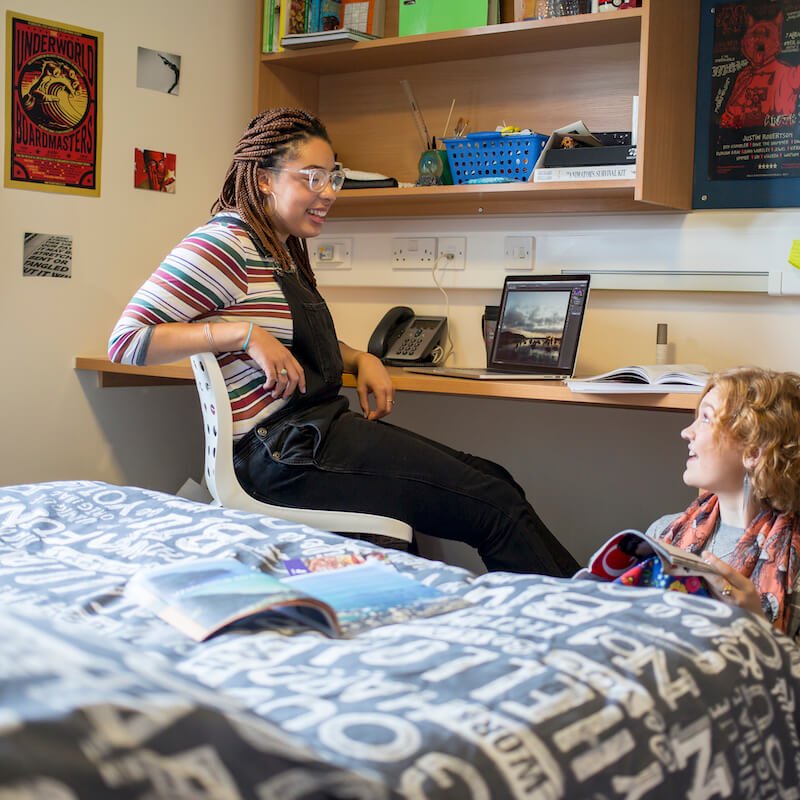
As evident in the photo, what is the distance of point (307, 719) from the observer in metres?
0.78

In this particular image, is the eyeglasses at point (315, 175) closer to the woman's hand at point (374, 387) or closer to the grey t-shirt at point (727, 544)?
the woman's hand at point (374, 387)

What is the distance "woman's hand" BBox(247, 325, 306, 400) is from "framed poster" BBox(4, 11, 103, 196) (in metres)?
0.98

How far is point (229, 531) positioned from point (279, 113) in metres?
1.16

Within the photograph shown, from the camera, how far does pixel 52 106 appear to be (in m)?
2.69

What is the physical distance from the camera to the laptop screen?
2.51 metres

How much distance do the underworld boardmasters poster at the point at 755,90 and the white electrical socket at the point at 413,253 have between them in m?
0.79

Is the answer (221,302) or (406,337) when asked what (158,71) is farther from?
(221,302)

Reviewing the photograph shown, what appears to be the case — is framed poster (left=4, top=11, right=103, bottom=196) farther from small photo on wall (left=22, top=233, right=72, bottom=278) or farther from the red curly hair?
the red curly hair

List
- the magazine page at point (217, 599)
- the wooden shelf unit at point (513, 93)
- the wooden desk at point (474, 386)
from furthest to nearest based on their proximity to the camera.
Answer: the wooden shelf unit at point (513, 93), the wooden desk at point (474, 386), the magazine page at point (217, 599)

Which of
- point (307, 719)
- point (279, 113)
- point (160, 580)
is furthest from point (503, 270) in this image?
point (307, 719)

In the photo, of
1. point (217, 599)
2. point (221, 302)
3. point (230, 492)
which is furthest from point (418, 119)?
point (217, 599)

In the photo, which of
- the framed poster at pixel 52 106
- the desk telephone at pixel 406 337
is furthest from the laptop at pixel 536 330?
the framed poster at pixel 52 106

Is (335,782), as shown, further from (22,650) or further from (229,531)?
(229,531)

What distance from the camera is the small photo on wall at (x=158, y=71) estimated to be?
2.86 metres
